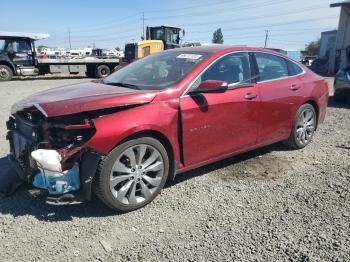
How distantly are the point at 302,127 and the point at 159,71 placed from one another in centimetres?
260

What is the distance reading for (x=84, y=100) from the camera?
121 inches

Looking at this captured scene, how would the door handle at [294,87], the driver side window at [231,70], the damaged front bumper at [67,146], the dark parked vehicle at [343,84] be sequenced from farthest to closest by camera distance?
the dark parked vehicle at [343,84]
the door handle at [294,87]
the driver side window at [231,70]
the damaged front bumper at [67,146]

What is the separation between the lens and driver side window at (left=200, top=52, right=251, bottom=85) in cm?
384

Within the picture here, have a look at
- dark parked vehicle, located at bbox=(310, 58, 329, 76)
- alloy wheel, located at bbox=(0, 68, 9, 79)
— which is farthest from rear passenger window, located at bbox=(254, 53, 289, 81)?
dark parked vehicle, located at bbox=(310, 58, 329, 76)

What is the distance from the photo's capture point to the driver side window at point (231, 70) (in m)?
3.84

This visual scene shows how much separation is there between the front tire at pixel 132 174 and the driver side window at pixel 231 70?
104 centimetres

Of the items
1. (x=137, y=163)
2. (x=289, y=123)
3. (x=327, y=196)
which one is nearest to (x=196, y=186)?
(x=137, y=163)

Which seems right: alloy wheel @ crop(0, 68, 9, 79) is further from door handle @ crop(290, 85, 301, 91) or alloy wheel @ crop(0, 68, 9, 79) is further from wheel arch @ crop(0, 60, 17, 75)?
door handle @ crop(290, 85, 301, 91)

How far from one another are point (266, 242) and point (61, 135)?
81.4 inches

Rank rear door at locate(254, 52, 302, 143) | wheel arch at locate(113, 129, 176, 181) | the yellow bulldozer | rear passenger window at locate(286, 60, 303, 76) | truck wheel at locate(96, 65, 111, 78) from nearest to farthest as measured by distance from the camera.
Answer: wheel arch at locate(113, 129, 176, 181)
rear door at locate(254, 52, 302, 143)
rear passenger window at locate(286, 60, 303, 76)
the yellow bulldozer
truck wheel at locate(96, 65, 111, 78)

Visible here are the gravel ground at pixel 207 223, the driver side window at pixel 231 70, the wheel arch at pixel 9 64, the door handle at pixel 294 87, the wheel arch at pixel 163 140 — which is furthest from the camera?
the wheel arch at pixel 9 64

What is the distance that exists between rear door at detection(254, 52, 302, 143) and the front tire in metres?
1.69

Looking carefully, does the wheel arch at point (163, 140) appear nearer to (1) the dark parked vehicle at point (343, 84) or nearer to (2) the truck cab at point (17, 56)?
(1) the dark parked vehicle at point (343, 84)

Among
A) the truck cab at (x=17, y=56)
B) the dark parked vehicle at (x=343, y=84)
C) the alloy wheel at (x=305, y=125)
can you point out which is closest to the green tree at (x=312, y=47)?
the truck cab at (x=17, y=56)
